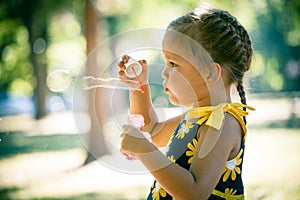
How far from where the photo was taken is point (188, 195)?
4.17 feet

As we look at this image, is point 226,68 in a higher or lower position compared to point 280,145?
higher

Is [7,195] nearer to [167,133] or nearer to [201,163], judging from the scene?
[167,133]

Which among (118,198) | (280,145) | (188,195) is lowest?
(280,145)

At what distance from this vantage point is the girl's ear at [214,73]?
1.41 metres

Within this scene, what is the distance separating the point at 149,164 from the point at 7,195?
3391 millimetres

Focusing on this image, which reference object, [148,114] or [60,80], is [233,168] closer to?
[148,114]

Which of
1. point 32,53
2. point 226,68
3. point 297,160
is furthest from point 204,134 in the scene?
point 32,53

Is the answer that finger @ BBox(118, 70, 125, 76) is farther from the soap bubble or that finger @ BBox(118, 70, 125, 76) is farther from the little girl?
the soap bubble

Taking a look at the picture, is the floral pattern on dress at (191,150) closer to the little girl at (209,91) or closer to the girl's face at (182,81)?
the little girl at (209,91)

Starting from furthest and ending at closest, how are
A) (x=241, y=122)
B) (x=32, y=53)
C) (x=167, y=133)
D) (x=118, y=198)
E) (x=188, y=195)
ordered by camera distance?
(x=32, y=53) → (x=118, y=198) → (x=167, y=133) → (x=241, y=122) → (x=188, y=195)

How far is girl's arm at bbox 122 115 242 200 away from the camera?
1.27 m

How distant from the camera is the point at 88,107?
3943mm

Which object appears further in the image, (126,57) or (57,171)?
(57,171)

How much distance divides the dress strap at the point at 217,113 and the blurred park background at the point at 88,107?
5.8 inches
